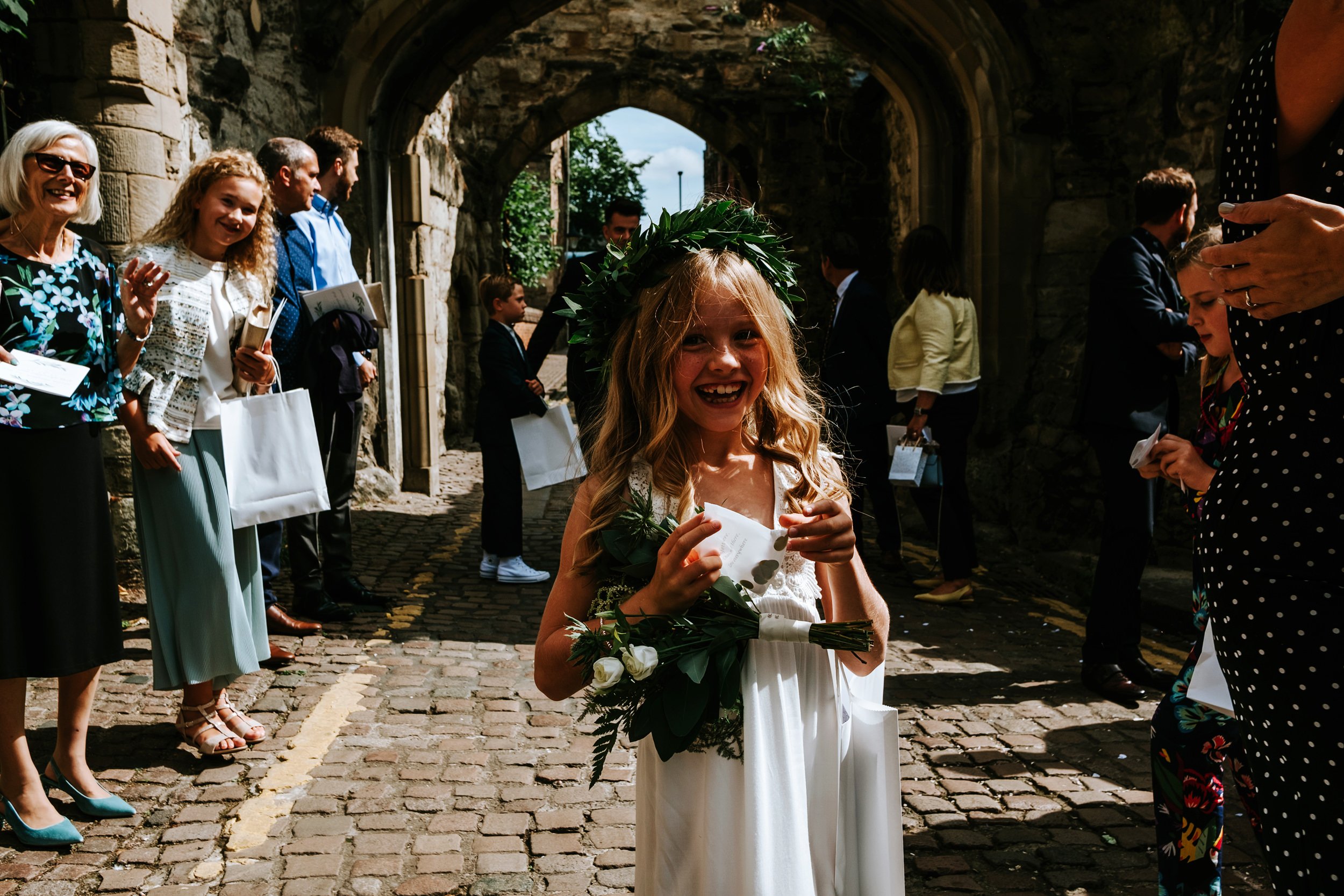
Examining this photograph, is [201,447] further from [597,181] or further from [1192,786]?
[597,181]

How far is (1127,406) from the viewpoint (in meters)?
4.32

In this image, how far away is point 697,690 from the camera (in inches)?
64.2

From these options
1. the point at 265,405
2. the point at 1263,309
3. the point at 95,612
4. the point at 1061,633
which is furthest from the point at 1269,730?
the point at 1061,633

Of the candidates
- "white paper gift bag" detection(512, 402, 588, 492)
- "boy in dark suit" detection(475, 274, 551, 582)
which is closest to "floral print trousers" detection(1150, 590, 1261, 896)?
"white paper gift bag" detection(512, 402, 588, 492)

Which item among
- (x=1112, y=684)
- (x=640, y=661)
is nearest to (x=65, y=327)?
(x=640, y=661)

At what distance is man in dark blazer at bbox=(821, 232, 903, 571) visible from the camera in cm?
636

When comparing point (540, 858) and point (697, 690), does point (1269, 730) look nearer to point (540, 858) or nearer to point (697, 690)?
point (697, 690)

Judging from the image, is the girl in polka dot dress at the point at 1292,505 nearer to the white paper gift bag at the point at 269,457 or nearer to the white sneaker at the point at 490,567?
the white paper gift bag at the point at 269,457

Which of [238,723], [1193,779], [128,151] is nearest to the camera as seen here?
[1193,779]

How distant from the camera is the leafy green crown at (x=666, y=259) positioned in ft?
6.10

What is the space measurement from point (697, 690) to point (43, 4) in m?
5.28

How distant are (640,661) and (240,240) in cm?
281

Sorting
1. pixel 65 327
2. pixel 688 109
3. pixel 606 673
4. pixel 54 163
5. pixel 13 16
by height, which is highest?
pixel 688 109

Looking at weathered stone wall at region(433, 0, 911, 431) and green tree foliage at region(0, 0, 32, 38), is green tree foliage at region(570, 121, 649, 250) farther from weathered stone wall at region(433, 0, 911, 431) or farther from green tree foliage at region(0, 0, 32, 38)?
green tree foliage at region(0, 0, 32, 38)
